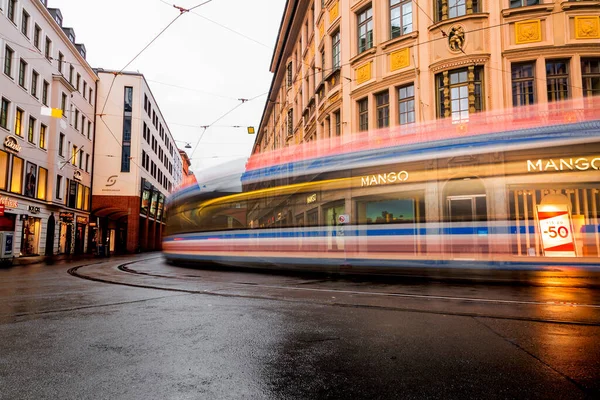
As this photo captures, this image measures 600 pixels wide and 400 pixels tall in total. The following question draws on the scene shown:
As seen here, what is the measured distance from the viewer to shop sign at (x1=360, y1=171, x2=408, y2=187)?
10.5m

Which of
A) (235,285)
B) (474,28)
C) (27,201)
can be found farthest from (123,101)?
(235,285)

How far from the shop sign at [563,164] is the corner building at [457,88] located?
0.05m

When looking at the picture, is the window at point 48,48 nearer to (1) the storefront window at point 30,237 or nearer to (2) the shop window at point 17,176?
(2) the shop window at point 17,176

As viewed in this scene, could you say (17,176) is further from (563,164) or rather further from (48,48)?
(563,164)

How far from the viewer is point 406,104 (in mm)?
17484

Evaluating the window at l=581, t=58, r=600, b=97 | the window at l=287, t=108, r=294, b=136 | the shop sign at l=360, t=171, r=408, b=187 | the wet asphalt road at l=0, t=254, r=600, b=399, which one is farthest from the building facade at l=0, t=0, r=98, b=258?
the window at l=581, t=58, r=600, b=97

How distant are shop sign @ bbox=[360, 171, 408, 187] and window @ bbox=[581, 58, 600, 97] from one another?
9068 millimetres

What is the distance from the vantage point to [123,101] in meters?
45.0

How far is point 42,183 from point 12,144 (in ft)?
18.7

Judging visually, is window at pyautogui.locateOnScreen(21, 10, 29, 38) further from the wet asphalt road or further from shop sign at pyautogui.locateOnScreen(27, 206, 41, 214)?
the wet asphalt road

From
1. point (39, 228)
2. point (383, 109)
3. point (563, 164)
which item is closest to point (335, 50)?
point (383, 109)

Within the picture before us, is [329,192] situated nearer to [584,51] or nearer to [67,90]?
[584,51]

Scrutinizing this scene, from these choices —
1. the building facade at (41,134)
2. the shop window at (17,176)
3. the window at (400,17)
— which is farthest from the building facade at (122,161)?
the window at (400,17)

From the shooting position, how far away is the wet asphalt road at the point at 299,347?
9.77 ft
